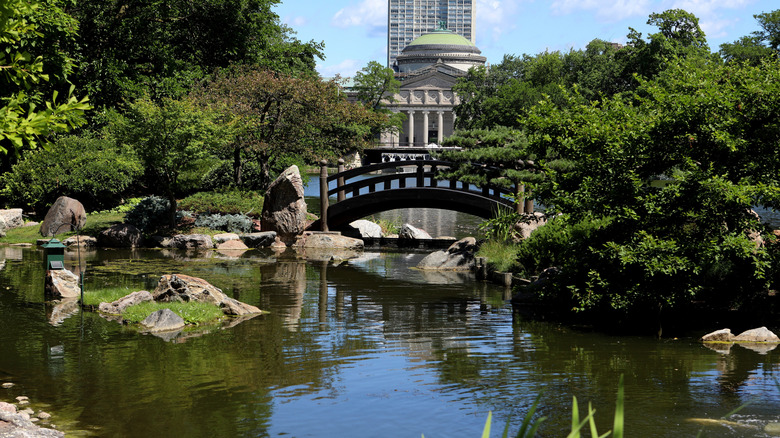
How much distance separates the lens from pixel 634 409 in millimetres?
8578

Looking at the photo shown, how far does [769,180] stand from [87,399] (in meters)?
10.0

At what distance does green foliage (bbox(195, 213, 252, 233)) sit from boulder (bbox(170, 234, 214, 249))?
1578 mm

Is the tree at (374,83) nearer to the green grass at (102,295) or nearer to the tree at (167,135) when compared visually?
the tree at (167,135)

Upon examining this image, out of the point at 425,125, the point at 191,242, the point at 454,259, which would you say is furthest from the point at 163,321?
the point at 425,125

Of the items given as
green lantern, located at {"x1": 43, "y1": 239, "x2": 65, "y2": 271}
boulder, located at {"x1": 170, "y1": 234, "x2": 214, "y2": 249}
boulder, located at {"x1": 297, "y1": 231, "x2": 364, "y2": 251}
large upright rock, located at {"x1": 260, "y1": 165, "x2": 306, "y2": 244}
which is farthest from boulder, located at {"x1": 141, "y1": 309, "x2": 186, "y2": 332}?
large upright rock, located at {"x1": 260, "y1": 165, "x2": 306, "y2": 244}

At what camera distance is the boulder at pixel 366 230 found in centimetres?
2852

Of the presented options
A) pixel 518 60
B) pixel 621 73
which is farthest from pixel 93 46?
pixel 518 60

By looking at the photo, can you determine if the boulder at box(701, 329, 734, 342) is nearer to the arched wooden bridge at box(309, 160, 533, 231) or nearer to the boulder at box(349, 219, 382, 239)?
the arched wooden bridge at box(309, 160, 533, 231)

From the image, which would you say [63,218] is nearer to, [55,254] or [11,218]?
[11,218]

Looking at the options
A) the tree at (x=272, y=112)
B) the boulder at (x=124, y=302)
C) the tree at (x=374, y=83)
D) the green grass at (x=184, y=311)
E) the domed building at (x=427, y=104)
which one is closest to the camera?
the green grass at (x=184, y=311)

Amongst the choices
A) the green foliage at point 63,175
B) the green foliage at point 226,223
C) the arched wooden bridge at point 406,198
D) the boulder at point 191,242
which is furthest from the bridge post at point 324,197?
the green foliage at point 63,175

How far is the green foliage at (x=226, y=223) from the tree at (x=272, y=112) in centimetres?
418

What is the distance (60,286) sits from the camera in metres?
15.3

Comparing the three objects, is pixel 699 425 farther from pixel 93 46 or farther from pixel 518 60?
pixel 518 60
